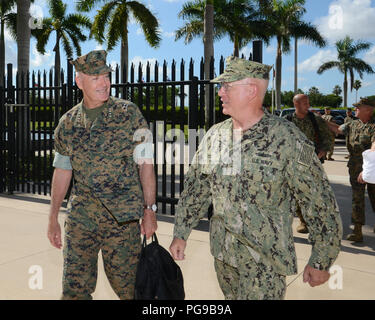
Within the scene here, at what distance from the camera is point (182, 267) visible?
4734 millimetres

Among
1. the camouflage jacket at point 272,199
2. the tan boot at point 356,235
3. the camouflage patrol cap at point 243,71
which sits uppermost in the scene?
the camouflage patrol cap at point 243,71

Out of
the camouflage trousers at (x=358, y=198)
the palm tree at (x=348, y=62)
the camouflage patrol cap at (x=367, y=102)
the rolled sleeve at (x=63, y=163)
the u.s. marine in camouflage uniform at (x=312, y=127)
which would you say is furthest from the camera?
the palm tree at (x=348, y=62)

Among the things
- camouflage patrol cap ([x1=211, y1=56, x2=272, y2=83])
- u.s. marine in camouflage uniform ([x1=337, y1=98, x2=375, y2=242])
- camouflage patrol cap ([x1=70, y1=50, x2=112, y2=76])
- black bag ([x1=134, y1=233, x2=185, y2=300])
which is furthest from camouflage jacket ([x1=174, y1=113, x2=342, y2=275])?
u.s. marine in camouflage uniform ([x1=337, y1=98, x2=375, y2=242])

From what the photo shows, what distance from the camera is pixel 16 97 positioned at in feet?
29.0

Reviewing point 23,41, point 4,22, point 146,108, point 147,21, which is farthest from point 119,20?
point 146,108

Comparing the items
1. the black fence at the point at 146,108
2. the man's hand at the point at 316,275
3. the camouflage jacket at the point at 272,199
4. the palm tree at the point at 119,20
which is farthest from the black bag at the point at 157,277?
the palm tree at the point at 119,20

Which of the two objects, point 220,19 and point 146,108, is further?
point 220,19

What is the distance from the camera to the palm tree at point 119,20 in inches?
1066

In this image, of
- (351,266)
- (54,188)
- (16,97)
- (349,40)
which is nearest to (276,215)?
(54,188)

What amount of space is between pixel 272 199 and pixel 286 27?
134 feet

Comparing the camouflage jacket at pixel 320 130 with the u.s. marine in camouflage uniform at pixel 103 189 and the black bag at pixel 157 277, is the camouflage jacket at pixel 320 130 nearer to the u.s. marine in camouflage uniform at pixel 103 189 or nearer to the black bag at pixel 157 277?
the u.s. marine in camouflage uniform at pixel 103 189

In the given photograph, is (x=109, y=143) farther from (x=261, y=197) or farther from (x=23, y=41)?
(x=23, y=41)

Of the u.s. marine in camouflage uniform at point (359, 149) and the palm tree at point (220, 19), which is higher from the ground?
the palm tree at point (220, 19)

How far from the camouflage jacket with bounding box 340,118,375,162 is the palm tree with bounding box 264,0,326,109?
32740 millimetres
